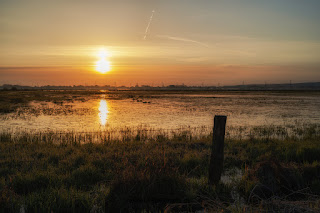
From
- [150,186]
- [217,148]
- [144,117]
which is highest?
[217,148]

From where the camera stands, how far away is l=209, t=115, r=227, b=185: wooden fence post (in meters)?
6.30

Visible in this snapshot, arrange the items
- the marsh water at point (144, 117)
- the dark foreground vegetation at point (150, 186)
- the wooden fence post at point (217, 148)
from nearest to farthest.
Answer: the dark foreground vegetation at point (150, 186), the wooden fence post at point (217, 148), the marsh water at point (144, 117)

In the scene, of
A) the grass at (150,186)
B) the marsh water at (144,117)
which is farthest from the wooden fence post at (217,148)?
the marsh water at (144,117)

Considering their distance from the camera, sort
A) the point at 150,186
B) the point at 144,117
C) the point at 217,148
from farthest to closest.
Answer: the point at 144,117, the point at 217,148, the point at 150,186

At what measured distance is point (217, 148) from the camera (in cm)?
643

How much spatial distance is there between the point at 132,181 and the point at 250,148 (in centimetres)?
731

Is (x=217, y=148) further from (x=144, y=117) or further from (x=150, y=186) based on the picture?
(x=144, y=117)

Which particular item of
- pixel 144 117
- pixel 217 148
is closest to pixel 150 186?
pixel 217 148

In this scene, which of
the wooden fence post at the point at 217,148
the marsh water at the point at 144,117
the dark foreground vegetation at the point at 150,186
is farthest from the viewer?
the marsh water at the point at 144,117

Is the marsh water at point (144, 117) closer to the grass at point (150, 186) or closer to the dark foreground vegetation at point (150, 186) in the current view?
the grass at point (150, 186)

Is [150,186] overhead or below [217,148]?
below

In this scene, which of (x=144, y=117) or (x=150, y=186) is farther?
(x=144, y=117)

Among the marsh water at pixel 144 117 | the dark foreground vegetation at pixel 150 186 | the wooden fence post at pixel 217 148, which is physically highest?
the wooden fence post at pixel 217 148

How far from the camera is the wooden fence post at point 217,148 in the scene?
6.30 metres
